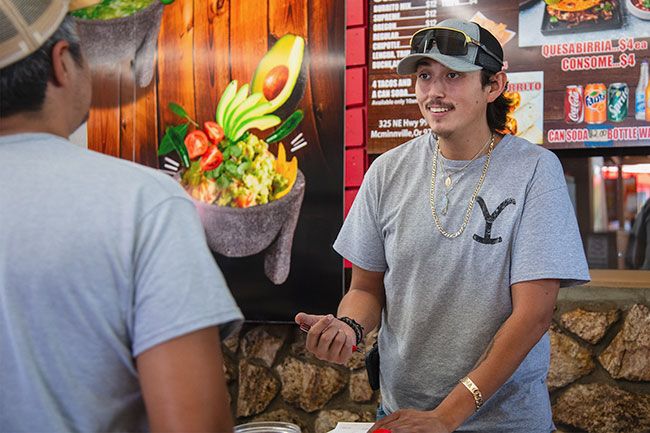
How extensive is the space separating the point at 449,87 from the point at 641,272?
164 centimetres

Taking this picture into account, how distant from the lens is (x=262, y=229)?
359 cm

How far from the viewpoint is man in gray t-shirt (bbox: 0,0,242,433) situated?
2.96 feet

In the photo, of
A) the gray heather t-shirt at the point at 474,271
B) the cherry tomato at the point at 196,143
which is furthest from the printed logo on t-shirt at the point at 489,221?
the cherry tomato at the point at 196,143

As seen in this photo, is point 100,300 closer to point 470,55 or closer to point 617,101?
point 470,55

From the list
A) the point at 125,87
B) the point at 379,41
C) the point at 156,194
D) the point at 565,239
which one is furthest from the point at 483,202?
the point at 125,87

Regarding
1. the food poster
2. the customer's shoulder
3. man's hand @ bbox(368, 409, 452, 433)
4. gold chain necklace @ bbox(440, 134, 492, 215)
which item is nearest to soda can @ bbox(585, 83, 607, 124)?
the food poster

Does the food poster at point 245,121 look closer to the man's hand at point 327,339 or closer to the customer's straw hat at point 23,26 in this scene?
the man's hand at point 327,339

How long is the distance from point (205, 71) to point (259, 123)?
379 millimetres

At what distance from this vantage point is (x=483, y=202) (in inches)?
72.7

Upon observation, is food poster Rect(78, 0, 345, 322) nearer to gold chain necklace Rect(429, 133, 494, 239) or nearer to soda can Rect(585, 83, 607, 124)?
soda can Rect(585, 83, 607, 124)

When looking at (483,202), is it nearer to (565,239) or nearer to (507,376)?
(565,239)

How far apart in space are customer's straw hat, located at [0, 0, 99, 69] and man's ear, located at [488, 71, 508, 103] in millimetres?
1225

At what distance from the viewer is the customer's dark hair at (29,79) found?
964mm

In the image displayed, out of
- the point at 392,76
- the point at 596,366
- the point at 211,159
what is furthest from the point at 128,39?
the point at 596,366
